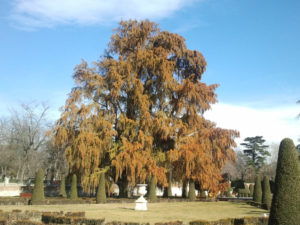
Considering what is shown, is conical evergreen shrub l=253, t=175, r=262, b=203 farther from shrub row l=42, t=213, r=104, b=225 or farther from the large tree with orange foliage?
shrub row l=42, t=213, r=104, b=225

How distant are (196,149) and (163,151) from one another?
11.3ft

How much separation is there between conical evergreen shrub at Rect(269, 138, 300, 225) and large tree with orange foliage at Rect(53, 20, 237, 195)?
1640 cm

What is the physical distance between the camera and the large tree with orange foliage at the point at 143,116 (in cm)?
2494

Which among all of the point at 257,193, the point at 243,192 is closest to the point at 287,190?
the point at 257,193

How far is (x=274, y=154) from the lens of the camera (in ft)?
227

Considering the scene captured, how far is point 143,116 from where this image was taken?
2625 cm

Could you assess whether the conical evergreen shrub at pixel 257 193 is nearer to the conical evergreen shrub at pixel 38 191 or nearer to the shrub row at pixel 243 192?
the shrub row at pixel 243 192

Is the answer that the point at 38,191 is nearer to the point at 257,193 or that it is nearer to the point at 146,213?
the point at 146,213

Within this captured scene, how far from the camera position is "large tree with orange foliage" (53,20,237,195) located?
81.8 feet

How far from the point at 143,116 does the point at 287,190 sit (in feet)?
60.8

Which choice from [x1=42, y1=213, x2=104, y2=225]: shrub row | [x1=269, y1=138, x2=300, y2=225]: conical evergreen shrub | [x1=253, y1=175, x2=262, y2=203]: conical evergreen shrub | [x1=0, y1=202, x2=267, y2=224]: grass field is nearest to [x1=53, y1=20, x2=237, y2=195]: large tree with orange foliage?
[x1=253, y1=175, x2=262, y2=203]: conical evergreen shrub

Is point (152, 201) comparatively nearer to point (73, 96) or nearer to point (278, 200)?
point (73, 96)

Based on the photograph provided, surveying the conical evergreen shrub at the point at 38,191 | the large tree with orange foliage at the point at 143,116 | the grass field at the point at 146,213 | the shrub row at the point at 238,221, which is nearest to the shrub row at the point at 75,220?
the grass field at the point at 146,213

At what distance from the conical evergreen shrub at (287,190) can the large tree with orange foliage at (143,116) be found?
1640 centimetres
